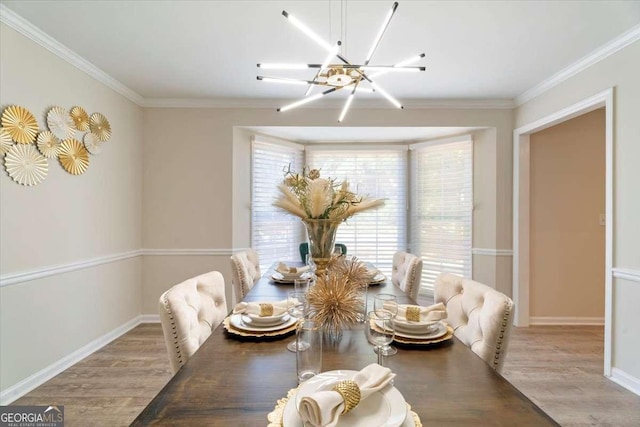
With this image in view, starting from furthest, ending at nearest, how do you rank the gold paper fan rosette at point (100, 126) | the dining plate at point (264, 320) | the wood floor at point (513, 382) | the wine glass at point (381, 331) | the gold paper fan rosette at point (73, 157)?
the gold paper fan rosette at point (100, 126), the gold paper fan rosette at point (73, 157), the wood floor at point (513, 382), the dining plate at point (264, 320), the wine glass at point (381, 331)

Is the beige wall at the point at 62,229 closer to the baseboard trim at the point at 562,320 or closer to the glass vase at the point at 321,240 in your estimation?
the glass vase at the point at 321,240

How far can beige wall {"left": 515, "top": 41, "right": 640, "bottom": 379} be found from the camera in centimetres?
227

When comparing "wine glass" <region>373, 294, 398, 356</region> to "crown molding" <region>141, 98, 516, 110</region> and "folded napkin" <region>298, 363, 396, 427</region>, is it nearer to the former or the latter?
"folded napkin" <region>298, 363, 396, 427</region>

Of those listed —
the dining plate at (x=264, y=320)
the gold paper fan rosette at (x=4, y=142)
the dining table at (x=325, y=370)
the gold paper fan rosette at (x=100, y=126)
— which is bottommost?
the dining table at (x=325, y=370)

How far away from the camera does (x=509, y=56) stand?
2.66 meters

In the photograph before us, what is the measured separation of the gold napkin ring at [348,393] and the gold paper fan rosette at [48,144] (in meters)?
2.76

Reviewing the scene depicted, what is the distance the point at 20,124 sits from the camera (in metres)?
2.13

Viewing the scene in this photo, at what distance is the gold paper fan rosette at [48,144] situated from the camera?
2.31 m

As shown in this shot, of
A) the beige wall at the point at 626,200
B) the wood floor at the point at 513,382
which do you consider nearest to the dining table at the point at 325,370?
the wood floor at the point at 513,382

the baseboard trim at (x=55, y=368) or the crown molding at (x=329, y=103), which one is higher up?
the crown molding at (x=329, y=103)

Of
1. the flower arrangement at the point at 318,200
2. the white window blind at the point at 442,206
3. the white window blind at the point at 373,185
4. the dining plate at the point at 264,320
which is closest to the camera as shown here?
the dining plate at the point at 264,320

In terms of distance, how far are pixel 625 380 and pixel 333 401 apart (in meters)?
2.88

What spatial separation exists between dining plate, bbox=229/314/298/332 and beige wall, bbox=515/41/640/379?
2581 millimetres

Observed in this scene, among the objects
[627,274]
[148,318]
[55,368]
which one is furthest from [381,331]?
[148,318]
